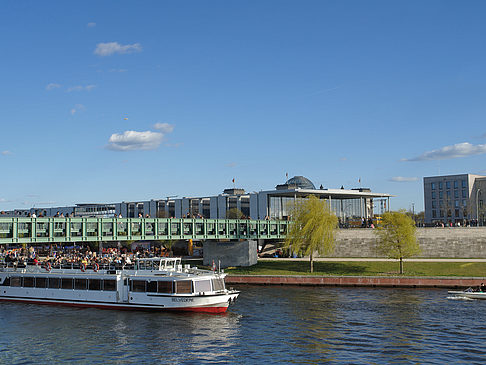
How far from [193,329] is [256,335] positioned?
627 centimetres

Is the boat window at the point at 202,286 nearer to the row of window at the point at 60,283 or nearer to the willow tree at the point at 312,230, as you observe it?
the row of window at the point at 60,283

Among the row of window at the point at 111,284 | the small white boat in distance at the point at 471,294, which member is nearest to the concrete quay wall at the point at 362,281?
the small white boat in distance at the point at 471,294

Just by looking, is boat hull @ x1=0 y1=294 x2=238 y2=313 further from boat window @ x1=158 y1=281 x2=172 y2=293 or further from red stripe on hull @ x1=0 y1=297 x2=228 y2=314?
boat window @ x1=158 y1=281 x2=172 y2=293

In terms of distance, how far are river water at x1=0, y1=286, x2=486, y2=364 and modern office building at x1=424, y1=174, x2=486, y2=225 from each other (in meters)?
116

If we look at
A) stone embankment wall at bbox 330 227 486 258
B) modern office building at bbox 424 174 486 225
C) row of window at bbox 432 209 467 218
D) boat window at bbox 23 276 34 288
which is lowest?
boat window at bbox 23 276 34 288

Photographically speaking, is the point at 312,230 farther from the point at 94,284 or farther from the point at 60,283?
the point at 60,283

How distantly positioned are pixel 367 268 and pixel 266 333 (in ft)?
131

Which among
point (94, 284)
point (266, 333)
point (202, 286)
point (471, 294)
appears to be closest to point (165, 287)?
point (202, 286)

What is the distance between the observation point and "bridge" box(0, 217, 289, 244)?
194 feet

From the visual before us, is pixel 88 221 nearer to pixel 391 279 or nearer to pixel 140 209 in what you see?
pixel 391 279

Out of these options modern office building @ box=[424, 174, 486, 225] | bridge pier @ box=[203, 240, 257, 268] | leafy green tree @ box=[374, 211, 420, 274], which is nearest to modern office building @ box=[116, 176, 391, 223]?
modern office building @ box=[424, 174, 486, 225]

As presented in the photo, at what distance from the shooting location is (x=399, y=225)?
76.1 metres

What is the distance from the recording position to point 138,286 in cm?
5378

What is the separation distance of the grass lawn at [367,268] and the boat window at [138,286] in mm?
26741
